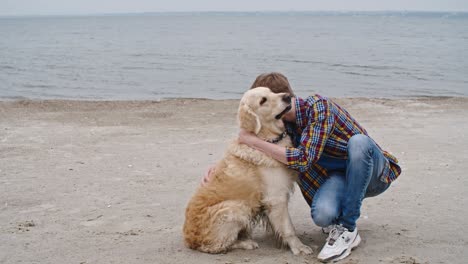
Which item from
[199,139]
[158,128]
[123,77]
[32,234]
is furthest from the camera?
[123,77]

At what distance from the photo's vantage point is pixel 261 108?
4.34 m

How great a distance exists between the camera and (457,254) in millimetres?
4395

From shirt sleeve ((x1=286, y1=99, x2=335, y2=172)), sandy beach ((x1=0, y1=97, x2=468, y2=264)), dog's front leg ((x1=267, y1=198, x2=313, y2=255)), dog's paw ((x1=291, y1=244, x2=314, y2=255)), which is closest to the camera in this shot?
shirt sleeve ((x1=286, y1=99, x2=335, y2=172))

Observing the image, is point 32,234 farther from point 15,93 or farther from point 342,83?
point 342,83

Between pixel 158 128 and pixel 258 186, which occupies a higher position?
pixel 258 186

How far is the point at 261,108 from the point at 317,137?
48 centimetres

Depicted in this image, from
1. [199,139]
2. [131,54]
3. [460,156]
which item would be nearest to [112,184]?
[199,139]

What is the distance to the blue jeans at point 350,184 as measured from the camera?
4.27 metres

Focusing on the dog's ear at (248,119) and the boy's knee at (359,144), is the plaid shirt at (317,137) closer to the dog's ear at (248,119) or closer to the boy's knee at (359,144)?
the boy's knee at (359,144)

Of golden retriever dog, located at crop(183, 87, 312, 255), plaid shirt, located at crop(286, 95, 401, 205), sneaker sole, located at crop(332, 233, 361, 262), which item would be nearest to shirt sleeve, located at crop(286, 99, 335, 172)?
plaid shirt, located at crop(286, 95, 401, 205)

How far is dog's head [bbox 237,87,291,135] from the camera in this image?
4324 mm

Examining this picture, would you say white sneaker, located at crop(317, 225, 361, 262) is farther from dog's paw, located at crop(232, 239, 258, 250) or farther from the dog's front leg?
dog's paw, located at crop(232, 239, 258, 250)

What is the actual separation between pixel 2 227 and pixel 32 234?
386mm

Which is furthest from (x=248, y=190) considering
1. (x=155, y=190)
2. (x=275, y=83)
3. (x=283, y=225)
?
(x=155, y=190)
